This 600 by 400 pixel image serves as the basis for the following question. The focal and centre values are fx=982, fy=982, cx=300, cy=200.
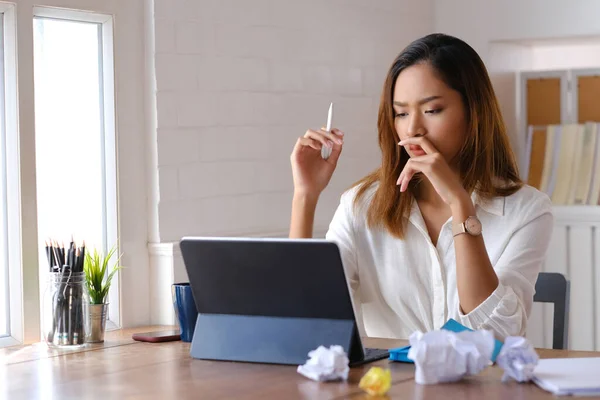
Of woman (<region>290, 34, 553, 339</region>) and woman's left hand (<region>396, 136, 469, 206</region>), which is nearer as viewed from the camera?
woman's left hand (<region>396, 136, 469, 206</region>)

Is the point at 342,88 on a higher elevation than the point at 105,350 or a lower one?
higher

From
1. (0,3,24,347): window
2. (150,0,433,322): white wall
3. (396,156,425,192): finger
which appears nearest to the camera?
(396,156,425,192): finger

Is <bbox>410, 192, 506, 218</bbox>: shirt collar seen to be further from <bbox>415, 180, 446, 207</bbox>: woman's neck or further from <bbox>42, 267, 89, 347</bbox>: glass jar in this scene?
<bbox>42, 267, 89, 347</bbox>: glass jar

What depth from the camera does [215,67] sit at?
10.7 feet

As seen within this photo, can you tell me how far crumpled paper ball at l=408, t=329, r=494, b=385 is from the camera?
1.58 meters

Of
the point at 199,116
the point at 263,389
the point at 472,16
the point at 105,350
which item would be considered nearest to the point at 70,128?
the point at 199,116

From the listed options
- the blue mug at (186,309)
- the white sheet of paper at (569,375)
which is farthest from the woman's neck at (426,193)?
the white sheet of paper at (569,375)

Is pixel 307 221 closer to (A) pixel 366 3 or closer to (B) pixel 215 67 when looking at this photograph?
(B) pixel 215 67

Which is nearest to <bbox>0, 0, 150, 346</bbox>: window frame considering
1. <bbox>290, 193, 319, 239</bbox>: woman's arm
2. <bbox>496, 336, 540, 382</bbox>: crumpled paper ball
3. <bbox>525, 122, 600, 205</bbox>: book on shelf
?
<bbox>290, 193, 319, 239</bbox>: woman's arm

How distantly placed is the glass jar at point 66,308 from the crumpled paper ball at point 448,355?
0.94 m

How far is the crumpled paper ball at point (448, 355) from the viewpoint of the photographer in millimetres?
1584

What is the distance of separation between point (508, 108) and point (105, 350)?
2.65 meters

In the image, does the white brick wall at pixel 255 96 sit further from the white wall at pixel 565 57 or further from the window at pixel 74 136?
the white wall at pixel 565 57

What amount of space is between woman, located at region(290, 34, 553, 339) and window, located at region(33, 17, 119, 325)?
0.79 m
